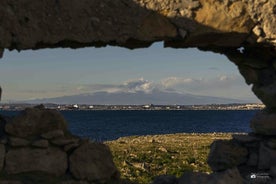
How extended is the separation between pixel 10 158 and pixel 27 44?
4.10ft

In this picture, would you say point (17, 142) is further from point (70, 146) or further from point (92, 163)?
point (92, 163)

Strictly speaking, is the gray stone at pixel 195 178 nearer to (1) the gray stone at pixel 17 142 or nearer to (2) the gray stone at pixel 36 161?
(2) the gray stone at pixel 36 161

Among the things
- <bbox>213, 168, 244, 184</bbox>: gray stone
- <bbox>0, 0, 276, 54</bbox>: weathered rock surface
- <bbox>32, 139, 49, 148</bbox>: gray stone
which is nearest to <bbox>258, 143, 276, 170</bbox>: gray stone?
<bbox>213, 168, 244, 184</bbox>: gray stone

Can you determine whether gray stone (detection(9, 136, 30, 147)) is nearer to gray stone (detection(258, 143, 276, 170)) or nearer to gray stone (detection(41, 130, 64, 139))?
Answer: gray stone (detection(41, 130, 64, 139))

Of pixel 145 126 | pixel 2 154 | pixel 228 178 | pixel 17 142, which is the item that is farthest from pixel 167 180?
pixel 145 126

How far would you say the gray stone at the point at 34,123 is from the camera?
5242 millimetres

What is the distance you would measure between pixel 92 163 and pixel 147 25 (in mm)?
1709

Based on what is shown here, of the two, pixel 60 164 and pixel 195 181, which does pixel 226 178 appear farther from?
pixel 60 164

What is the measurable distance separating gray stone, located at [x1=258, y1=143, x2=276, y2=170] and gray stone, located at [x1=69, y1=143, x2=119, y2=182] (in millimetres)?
2034

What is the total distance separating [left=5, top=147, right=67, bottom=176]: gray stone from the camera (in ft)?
16.9

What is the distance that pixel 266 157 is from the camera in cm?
630

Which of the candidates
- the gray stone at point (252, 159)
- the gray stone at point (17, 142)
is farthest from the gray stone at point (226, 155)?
the gray stone at point (17, 142)

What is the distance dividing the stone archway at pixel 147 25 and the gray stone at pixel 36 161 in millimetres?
1151

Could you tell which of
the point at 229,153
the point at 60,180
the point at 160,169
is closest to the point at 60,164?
the point at 60,180
